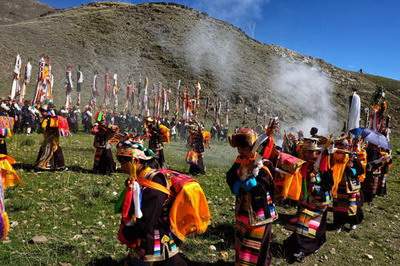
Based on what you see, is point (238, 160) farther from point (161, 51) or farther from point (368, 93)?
point (368, 93)

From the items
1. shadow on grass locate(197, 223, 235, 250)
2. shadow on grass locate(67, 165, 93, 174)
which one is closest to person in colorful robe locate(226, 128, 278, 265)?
shadow on grass locate(197, 223, 235, 250)

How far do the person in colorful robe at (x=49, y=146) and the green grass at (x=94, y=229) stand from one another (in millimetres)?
527

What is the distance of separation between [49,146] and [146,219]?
34.7 feet

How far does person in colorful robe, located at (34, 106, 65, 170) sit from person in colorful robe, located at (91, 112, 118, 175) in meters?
1.26

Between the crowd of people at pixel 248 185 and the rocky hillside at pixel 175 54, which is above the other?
the rocky hillside at pixel 175 54

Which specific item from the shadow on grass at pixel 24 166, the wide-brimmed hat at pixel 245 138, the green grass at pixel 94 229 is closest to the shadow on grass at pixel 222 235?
the green grass at pixel 94 229

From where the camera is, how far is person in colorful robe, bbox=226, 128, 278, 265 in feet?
20.3

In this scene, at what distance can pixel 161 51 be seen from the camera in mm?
77062

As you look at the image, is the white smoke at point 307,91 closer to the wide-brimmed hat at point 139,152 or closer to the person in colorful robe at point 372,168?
the person in colorful robe at point 372,168

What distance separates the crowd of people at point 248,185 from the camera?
5.09 meters

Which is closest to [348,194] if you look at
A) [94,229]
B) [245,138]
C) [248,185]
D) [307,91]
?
[248,185]

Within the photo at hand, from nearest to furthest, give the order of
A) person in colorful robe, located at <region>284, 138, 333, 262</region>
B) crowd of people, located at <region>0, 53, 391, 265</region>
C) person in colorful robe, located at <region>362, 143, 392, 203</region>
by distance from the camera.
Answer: crowd of people, located at <region>0, 53, 391, 265</region> < person in colorful robe, located at <region>284, 138, 333, 262</region> < person in colorful robe, located at <region>362, 143, 392, 203</region>

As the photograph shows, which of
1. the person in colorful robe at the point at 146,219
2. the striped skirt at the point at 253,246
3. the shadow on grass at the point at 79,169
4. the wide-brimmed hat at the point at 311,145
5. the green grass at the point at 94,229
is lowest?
the green grass at the point at 94,229

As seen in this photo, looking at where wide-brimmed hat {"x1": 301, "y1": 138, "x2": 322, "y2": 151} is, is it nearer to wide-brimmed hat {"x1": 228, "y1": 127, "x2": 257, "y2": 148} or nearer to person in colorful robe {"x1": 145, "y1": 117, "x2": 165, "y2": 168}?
wide-brimmed hat {"x1": 228, "y1": 127, "x2": 257, "y2": 148}
